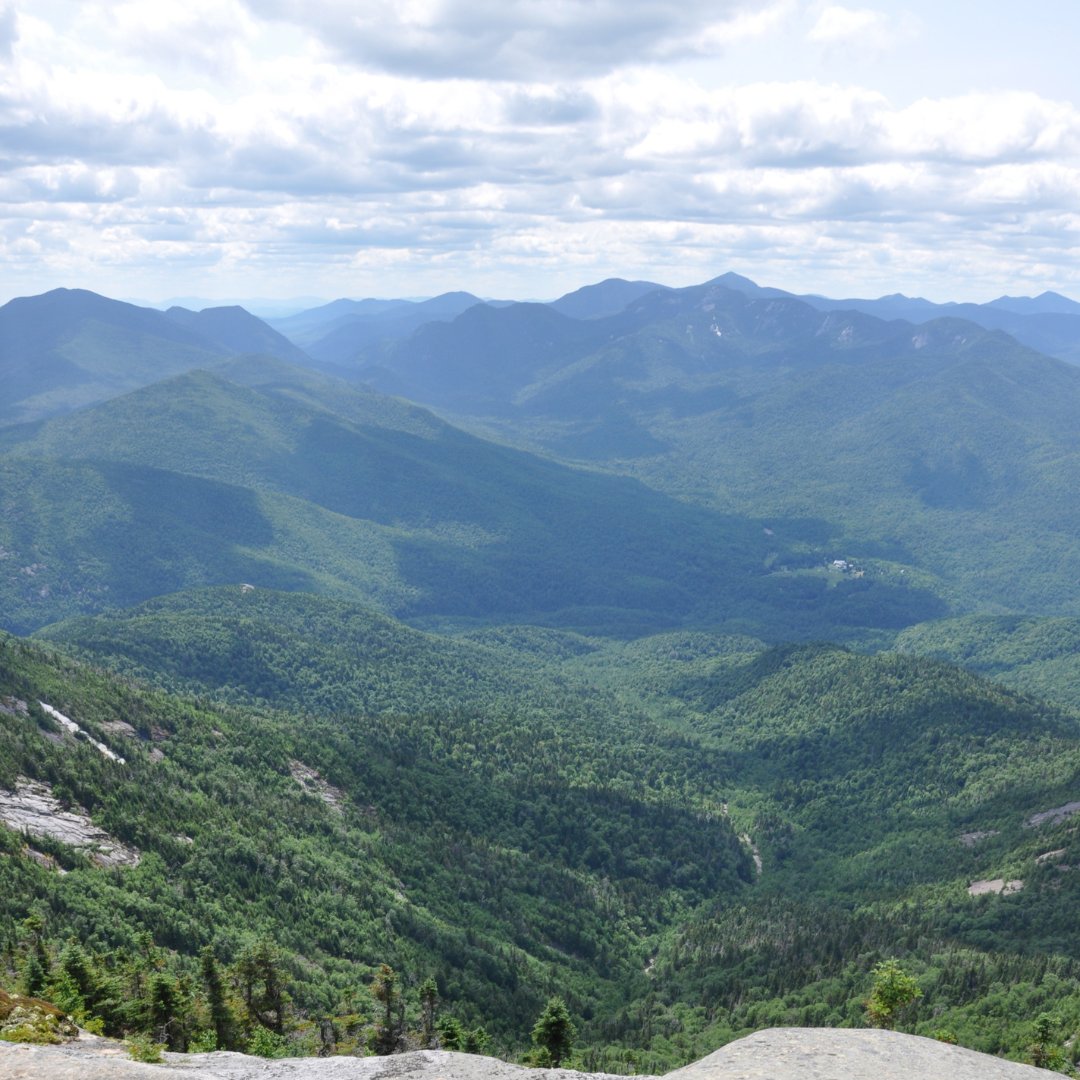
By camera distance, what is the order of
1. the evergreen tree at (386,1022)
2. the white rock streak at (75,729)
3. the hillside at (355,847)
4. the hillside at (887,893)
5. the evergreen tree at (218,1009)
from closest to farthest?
the evergreen tree at (218,1009) → the evergreen tree at (386,1022) → the hillside at (355,847) → the hillside at (887,893) → the white rock streak at (75,729)

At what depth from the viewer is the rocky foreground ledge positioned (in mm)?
45438

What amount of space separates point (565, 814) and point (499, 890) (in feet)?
Result: 97.7

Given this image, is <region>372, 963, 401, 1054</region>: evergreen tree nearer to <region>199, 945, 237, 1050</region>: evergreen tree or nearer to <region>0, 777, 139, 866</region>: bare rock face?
<region>199, 945, 237, 1050</region>: evergreen tree

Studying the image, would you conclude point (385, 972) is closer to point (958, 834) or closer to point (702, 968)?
point (702, 968)

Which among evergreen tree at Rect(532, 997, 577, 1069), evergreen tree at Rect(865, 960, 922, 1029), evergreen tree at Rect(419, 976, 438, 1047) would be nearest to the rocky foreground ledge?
evergreen tree at Rect(532, 997, 577, 1069)

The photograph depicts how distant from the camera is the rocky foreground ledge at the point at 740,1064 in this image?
1789 inches

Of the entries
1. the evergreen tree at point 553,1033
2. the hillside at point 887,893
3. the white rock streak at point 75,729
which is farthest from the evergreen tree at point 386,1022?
the white rock streak at point 75,729

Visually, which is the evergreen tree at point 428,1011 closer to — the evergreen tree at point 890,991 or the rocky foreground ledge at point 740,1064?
the rocky foreground ledge at point 740,1064

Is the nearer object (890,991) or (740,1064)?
(740,1064)

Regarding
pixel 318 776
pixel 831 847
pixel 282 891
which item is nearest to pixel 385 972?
pixel 282 891

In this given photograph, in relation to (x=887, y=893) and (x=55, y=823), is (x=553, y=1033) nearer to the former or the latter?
(x=55, y=823)

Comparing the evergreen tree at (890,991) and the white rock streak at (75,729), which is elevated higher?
the white rock streak at (75,729)

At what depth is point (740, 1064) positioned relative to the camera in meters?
47.6

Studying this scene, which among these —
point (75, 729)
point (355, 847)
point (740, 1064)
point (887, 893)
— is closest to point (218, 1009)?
point (740, 1064)
